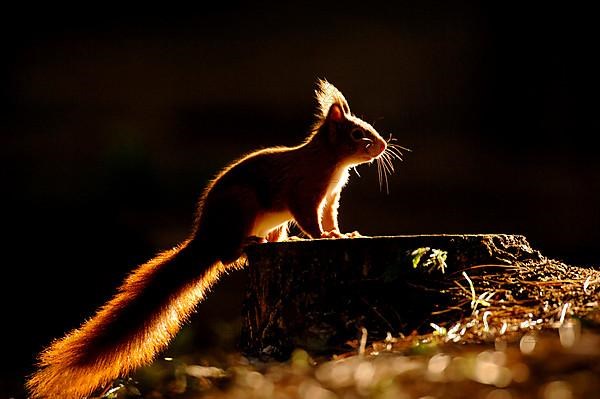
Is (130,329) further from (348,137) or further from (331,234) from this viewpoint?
(348,137)

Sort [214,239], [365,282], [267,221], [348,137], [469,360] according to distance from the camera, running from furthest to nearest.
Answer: [348,137] < [267,221] < [214,239] < [365,282] < [469,360]

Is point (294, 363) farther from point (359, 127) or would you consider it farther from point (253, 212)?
point (359, 127)

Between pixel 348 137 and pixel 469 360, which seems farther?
pixel 348 137

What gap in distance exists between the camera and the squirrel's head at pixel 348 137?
3.72 metres

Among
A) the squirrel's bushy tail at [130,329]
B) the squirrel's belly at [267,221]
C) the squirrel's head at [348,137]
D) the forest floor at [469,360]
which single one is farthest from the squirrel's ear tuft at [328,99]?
the forest floor at [469,360]

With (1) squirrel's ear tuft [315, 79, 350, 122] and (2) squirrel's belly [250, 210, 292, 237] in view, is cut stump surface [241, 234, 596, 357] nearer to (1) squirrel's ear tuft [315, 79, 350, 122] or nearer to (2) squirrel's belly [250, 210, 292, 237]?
(2) squirrel's belly [250, 210, 292, 237]

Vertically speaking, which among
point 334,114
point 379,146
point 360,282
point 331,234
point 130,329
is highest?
point 334,114

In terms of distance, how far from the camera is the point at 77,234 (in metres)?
6.14

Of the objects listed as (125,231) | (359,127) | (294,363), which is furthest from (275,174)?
(125,231)

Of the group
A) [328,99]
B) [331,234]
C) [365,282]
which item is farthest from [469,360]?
[328,99]

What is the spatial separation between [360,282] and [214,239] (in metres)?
0.83

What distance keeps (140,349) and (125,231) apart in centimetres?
→ 316

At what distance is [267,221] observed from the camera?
136 inches

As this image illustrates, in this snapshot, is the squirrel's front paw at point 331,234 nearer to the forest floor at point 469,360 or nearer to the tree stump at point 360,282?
the tree stump at point 360,282
